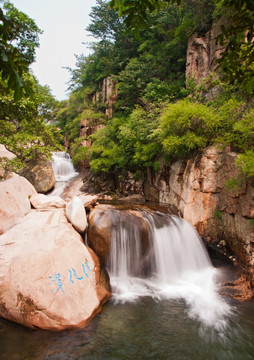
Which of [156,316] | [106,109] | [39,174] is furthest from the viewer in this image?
[106,109]

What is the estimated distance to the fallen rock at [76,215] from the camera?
596cm

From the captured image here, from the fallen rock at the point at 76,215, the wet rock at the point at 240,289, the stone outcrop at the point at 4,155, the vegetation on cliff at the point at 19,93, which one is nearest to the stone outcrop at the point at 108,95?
A: the vegetation on cliff at the point at 19,93

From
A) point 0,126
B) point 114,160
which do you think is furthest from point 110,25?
point 0,126

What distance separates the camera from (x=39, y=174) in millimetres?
14281

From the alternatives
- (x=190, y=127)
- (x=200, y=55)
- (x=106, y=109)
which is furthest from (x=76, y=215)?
(x=106, y=109)

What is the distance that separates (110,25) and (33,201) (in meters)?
22.8

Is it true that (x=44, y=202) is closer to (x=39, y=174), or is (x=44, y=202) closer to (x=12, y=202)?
(x=12, y=202)

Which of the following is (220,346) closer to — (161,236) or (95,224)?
(161,236)

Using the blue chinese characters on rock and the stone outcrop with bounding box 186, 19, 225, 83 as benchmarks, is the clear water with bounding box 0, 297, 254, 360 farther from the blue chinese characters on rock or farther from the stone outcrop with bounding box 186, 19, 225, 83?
the stone outcrop with bounding box 186, 19, 225, 83

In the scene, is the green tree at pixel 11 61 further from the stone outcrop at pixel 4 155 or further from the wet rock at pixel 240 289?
the stone outcrop at pixel 4 155

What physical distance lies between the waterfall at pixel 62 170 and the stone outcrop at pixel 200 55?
11651mm

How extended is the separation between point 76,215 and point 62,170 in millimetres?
12989

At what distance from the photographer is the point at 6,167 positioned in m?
9.23

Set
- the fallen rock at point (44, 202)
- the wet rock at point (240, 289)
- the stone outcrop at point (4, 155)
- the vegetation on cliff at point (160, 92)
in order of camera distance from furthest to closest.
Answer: the stone outcrop at point (4, 155)
the fallen rock at point (44, 202)
the wet rock at point (240, 289)
the vegetation on cliff at point (160, 92)
